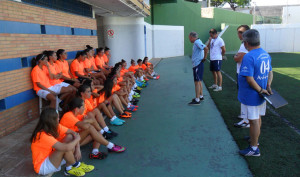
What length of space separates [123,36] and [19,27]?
859 centimetres

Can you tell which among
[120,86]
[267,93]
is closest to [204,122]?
[267,93]

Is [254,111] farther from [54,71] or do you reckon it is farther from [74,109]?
[54,71]

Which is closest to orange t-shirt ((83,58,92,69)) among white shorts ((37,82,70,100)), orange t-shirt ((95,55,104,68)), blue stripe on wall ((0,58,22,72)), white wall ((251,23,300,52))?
orange t-shirt ((95,55,104,68))

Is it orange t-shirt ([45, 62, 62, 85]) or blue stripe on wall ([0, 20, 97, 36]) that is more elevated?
blue stripe on wall ([0, 20, 97, 36])

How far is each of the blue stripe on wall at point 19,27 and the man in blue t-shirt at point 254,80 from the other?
4.02 metres

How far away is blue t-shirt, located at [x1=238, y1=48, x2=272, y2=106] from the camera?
11.1 ft

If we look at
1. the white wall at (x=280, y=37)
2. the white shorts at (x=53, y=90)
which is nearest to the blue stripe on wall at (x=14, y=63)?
the white shorts at (x=53, y=90)

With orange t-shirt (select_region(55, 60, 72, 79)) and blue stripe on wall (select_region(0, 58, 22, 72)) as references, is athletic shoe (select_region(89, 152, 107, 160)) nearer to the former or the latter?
blue stripe on wall (select_region(0, 58, 22, 72))

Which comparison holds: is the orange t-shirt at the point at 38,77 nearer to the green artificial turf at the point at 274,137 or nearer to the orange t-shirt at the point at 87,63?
the orange t-shirt at the point at 87,63

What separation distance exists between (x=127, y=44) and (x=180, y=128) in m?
9.12

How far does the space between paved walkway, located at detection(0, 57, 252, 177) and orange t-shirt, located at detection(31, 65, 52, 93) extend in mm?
1365

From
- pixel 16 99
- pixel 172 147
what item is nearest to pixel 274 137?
pixel 172 147

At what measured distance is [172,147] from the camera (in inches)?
160

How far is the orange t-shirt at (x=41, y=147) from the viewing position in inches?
115
